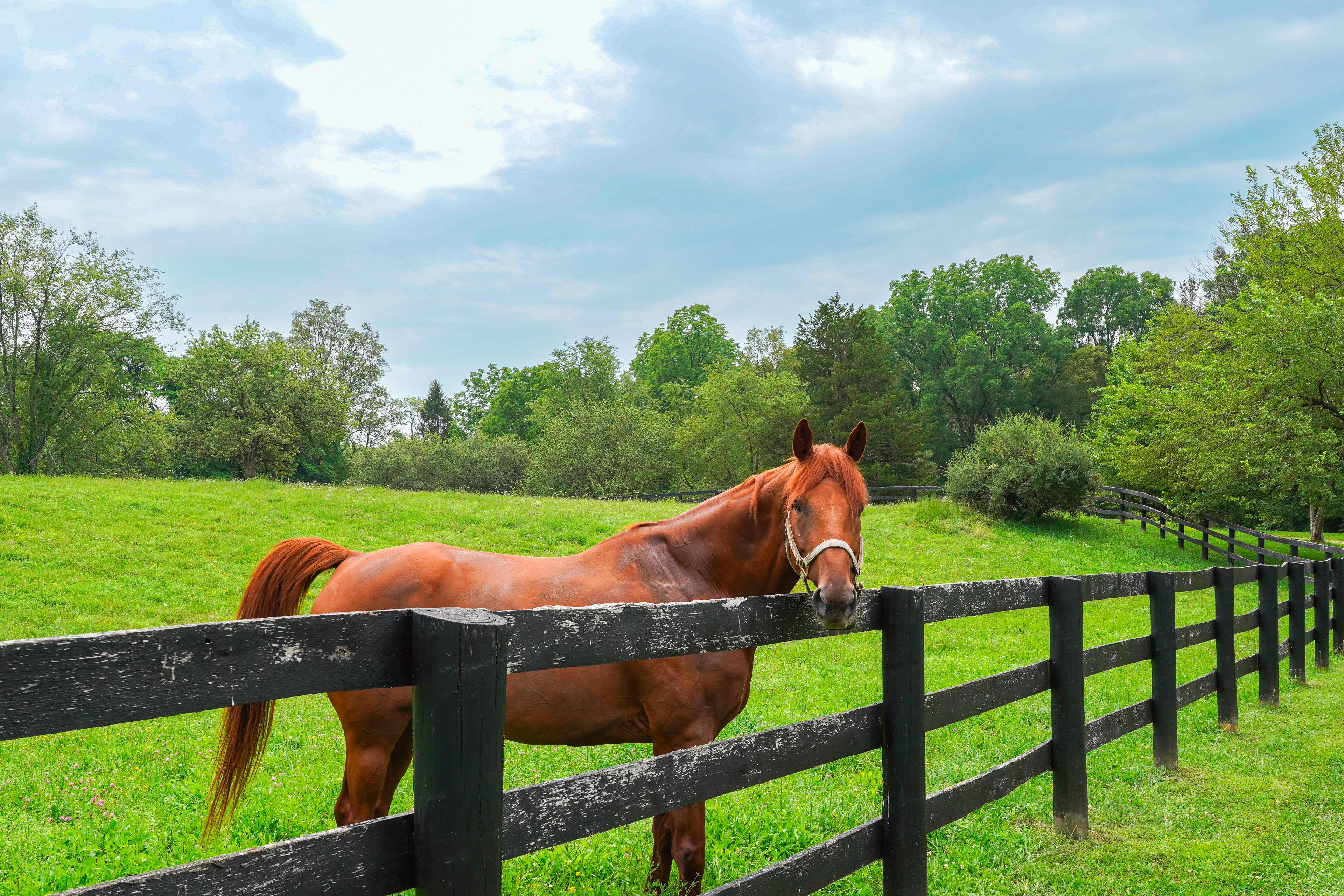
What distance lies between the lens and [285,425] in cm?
3253

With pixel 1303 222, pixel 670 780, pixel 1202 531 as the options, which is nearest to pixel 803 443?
pixel 670 780

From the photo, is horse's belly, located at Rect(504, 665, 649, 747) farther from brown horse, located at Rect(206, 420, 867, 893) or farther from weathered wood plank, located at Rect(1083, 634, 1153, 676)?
weathered wood plank, located at Rect(1083, 634, 1153, 676)

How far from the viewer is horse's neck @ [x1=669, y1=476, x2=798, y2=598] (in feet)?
11.8

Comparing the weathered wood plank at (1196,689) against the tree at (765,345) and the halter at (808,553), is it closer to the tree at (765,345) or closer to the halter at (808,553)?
the halter at (808,553)

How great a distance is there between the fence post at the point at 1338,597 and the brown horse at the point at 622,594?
32.1 feet

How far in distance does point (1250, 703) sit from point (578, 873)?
7484mm

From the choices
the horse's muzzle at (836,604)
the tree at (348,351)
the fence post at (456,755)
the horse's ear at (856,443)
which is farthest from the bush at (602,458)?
the fence post at (456,755)

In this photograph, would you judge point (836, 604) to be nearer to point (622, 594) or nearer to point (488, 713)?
point (622, 594)

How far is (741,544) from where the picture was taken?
3732mm

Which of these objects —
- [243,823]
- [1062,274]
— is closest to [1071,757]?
[243,823]

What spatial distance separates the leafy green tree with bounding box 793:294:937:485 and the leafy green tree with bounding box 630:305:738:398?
20.6 metres

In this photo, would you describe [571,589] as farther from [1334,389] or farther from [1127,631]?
[1334,389]

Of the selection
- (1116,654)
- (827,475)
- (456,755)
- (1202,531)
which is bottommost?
(1202,531)

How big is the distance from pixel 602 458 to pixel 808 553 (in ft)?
129
